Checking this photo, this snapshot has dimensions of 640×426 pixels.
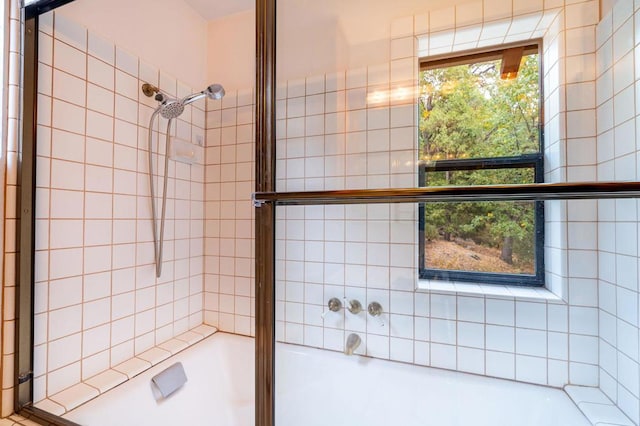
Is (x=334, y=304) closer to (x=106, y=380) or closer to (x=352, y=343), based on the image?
(x=352, y=343)

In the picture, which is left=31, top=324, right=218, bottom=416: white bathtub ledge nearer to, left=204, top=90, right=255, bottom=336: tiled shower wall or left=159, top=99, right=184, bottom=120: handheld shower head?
left=204, top=90, right=255, bottom=336: tiled shower wall

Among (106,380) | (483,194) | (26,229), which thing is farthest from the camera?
(106,380)

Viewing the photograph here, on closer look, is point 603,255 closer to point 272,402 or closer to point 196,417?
point 272,402

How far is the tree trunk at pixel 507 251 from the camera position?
4.06 feet

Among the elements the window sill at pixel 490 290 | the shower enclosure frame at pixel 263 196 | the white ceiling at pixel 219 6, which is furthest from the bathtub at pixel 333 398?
the white ceiling at pixel 219 6

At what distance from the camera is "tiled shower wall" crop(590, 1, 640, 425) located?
0.96m

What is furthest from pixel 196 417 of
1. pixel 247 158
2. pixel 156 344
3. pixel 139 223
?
pixel 247 158

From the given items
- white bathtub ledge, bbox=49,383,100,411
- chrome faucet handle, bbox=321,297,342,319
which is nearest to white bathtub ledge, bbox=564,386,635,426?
chrome faucet handle, bbox=321,297,342,319

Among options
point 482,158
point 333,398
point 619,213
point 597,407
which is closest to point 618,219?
point 619,213

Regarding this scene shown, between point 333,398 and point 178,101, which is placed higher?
point 178,101

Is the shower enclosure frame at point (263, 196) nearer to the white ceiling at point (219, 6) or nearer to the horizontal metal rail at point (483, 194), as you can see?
the horizontal metal rail at point (483, 194)

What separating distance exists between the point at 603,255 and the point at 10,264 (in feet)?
7.04

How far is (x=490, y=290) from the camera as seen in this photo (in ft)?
4.07

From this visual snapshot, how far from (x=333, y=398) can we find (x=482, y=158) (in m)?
1.31
